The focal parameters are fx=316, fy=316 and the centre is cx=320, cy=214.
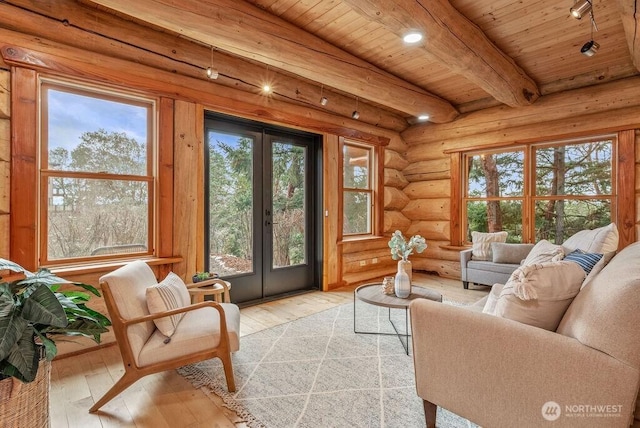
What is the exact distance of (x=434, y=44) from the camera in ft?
8.70

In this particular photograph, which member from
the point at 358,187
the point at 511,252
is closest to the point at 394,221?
the point at 358,187

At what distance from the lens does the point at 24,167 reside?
239cm

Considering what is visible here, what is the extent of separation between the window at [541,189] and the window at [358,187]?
1538 mm

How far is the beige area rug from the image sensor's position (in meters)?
1.79

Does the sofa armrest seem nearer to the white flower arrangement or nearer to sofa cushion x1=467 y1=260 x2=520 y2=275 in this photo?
the white flower arrangement

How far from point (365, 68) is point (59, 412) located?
3.88 m

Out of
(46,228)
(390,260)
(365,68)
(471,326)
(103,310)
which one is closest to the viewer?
(471,326)

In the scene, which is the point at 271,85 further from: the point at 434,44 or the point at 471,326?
the point at 471,326

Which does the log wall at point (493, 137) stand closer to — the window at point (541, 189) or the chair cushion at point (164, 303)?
the window at point (541, 189)

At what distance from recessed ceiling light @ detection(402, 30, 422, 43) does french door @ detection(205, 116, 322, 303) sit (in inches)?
80.6

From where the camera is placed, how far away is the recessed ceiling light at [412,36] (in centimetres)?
248

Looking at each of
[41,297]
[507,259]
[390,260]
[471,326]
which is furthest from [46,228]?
[507,259]

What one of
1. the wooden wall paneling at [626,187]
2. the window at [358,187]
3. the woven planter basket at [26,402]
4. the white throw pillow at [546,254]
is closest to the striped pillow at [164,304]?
the woven planter basket at [26,402]

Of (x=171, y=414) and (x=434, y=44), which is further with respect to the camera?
(x=434, y=44)
